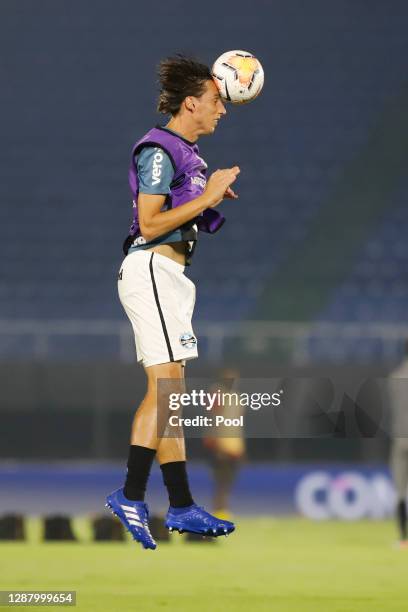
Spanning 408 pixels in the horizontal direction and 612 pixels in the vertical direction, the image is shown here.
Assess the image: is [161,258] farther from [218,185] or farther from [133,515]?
[133,515]

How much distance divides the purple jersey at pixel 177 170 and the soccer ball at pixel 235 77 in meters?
0.29

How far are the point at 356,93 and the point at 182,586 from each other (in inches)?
597

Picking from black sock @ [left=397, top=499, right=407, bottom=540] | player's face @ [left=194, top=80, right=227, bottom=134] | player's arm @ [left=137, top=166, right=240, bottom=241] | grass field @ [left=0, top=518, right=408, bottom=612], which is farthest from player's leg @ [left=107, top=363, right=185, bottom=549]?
black sock @ [left=397, top=499, right=407, bottom=540]

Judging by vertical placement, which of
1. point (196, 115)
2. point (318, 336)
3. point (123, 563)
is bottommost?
point (123, 563)

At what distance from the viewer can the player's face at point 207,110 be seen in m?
5.28

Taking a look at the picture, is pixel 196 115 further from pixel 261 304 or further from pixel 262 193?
pixel 262 193

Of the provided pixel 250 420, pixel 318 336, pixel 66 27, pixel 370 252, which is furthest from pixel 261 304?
pixel 250 420

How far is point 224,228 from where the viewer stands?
19.3m

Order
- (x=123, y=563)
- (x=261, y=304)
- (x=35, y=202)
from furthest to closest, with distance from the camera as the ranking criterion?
(x=35, y=202) < (x=261, y=304) < (x=123, y=563)

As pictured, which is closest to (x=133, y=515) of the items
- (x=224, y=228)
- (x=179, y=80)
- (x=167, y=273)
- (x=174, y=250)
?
(x=167, y=273)

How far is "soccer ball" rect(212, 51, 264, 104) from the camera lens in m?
5.39

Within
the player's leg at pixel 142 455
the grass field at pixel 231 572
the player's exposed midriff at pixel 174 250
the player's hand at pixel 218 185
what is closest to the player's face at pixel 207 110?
the player's hand at pixel 218 185

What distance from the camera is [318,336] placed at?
14539mm
